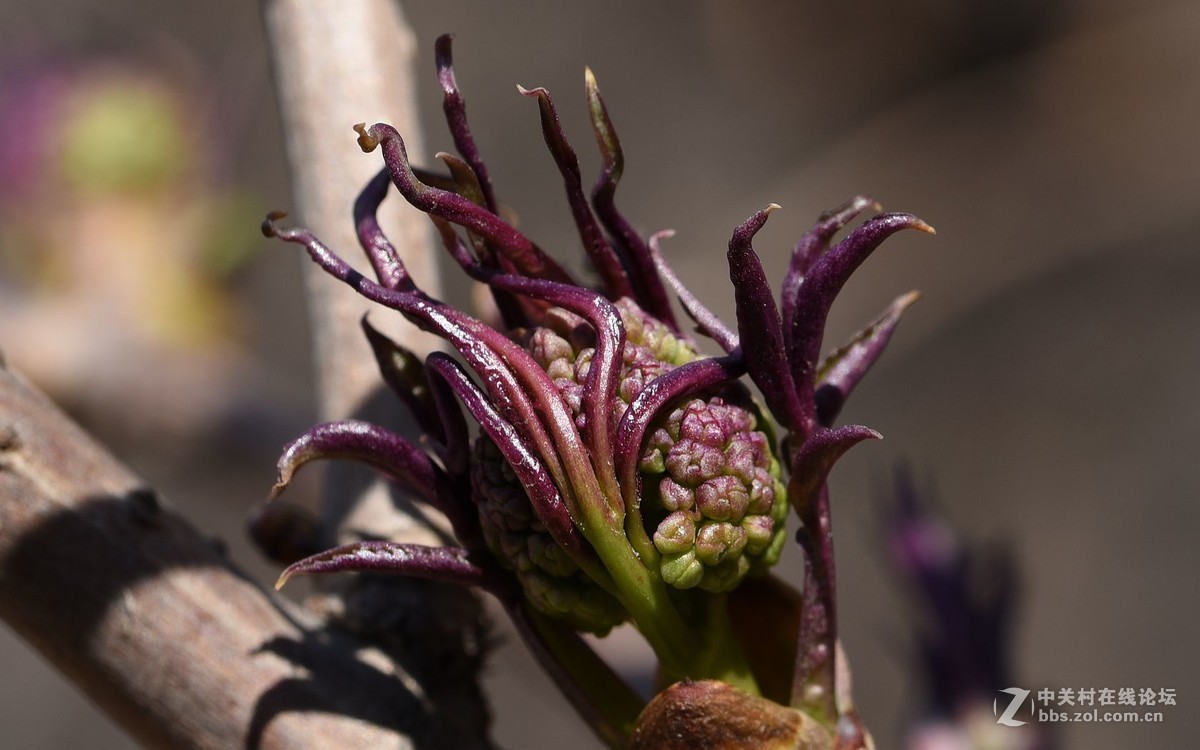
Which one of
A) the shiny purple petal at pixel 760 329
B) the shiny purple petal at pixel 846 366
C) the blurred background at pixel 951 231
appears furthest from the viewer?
the blurred background at pixel 951 231

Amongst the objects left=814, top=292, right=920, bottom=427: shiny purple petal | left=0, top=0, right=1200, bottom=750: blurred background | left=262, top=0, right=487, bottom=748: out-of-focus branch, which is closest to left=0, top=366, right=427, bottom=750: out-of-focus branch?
left=262, top=0, right=487, bottom=748: out-of-focus branch

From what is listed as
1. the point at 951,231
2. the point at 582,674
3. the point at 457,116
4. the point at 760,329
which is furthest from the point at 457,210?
the point at 951,231

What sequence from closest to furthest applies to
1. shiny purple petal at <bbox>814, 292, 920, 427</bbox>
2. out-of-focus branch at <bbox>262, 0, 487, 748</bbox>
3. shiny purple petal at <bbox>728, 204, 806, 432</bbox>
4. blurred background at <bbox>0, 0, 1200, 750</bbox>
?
1. shiny purple petal at <bbox>728, 204, 806, 432</bbox>
2. shiny purple petal at <bbox>814, 292, 920, 427</bbox>
3. out-of-focus branch at <bbox>262, 0, 487, 748</bbox>
4. blurred background at <bbox>0, 0, 1200, 750</bbox>

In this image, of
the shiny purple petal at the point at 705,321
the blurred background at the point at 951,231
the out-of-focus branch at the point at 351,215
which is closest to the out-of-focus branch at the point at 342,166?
the out-of-focus branch at the point at 351,215

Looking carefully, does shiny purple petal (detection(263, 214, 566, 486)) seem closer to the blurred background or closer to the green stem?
the green stem

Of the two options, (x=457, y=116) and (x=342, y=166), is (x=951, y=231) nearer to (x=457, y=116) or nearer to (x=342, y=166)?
(x=342, y=166)

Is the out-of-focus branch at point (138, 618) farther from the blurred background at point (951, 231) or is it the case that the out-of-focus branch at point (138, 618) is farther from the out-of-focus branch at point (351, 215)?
the blurred background at point (951, 231)
